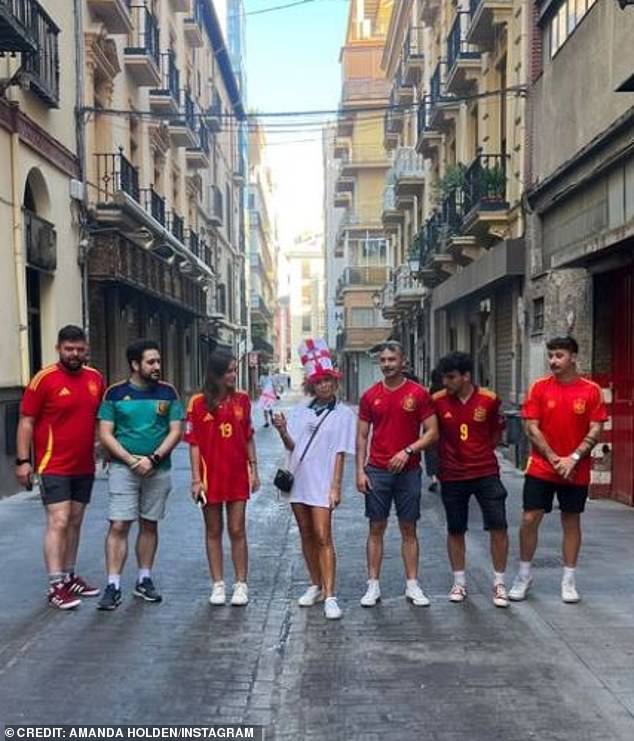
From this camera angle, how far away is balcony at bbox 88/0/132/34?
16562 millimetres

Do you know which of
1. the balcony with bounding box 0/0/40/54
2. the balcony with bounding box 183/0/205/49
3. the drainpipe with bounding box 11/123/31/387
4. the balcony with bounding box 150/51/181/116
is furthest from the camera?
the balcony with bounding box 183/0/205/49

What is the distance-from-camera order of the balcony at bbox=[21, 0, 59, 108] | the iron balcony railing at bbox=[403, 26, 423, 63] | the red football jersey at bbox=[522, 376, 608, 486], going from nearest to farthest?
the red football jersey at bbox=[522, 376, 608, 486], the balcony at bbox=[21, 0, 59, 108], the iron balcony railing at bbox=[403, 26, 423, 63]

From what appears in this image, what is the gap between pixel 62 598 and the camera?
230 inches

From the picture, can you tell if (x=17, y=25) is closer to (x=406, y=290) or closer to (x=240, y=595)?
(x=240, y=595)

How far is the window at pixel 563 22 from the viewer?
35.2 ft

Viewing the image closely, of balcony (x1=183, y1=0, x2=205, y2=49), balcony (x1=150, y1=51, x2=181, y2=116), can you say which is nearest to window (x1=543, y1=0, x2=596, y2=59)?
balcony (x1=150, y1=51, x2=181, y2=116)

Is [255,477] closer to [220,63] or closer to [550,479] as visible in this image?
[550,479]

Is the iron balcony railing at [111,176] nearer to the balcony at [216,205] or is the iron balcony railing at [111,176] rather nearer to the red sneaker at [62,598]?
the red sneaker at [62,598]

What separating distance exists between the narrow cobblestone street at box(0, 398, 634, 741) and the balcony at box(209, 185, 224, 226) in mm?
29712

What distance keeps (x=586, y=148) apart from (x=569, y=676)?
284 inches

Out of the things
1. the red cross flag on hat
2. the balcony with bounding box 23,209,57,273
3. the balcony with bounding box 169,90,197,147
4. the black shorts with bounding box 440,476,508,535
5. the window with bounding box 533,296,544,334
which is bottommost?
the black shorts with bounding box 440,476,508,535

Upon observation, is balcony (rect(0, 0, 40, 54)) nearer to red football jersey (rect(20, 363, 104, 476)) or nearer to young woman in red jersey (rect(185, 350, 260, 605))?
red football jersey (rect(20, 363, 104, 476))

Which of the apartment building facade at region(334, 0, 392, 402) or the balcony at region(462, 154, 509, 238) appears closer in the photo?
the balcony at region(462, 154, 509, 238)

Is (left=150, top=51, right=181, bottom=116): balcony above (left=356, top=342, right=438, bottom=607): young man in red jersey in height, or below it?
above
